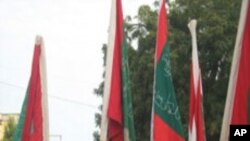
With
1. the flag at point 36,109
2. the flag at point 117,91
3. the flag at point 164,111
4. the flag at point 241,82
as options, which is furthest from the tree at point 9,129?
the flag at point 241,82

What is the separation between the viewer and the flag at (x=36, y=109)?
8.86m

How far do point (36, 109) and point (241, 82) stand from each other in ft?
10.2

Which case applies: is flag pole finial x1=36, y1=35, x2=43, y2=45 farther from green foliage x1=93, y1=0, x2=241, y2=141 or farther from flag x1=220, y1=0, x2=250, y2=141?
green foliage x1=93, y1=0, x2=241, y2=141

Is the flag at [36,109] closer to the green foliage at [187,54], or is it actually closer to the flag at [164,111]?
the flag at [164,111]

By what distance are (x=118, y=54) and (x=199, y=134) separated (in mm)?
1475

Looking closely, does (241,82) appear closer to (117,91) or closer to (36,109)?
(117,91)

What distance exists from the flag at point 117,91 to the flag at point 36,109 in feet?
3.10

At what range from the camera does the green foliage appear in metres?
19.3

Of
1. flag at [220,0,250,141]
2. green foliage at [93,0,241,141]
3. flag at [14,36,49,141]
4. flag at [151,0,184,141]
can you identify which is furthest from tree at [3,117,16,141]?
flag at [220,0,250,141]

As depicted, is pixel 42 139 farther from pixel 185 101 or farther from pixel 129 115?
pixel 185 101

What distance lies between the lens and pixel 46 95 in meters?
8.94

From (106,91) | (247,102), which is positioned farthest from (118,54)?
(247,102)

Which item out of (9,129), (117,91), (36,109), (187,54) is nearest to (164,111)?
(117,91)

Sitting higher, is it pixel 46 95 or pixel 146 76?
pixel 146 76
